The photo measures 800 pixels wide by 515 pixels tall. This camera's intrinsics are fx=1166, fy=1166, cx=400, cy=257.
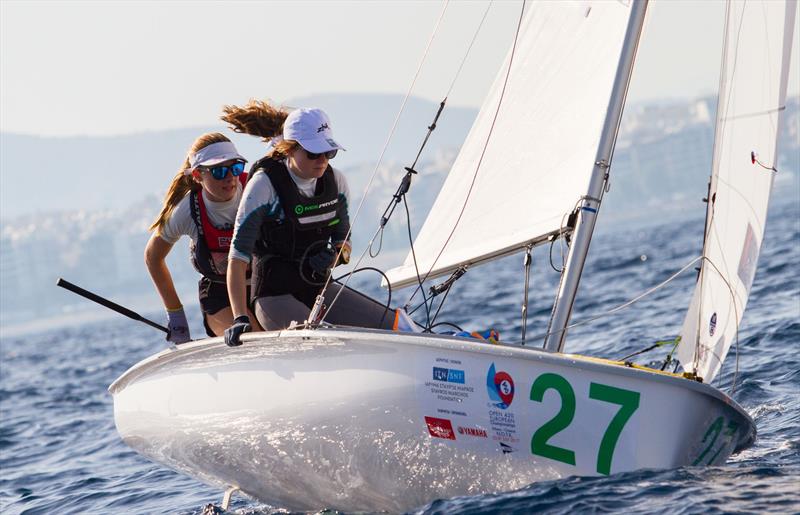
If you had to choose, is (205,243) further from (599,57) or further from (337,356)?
(599,57)

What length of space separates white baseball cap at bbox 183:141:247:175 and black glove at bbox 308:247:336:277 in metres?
0.47

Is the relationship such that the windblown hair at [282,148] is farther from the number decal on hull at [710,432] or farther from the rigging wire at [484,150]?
the number decal on hull at [710,432]

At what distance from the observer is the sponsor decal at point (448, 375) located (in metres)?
3.77

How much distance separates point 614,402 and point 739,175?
3.64ft

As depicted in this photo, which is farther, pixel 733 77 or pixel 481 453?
pixel 733 77

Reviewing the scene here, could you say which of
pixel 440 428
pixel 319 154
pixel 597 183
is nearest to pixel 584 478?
pixel 440 428

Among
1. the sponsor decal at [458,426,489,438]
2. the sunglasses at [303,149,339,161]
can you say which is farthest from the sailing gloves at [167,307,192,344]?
the sponsor decal at [458,426,489,438]

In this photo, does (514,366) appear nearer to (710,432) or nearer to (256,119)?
(710,432)

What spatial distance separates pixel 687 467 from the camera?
3.81m

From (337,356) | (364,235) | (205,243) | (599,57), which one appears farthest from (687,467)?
(364,235)

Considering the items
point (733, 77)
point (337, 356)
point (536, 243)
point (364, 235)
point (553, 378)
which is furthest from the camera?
point (364, 235)

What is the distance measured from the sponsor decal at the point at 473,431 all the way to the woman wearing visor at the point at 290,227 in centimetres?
88

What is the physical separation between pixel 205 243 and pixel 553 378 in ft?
5.66

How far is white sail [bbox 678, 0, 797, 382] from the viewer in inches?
163
